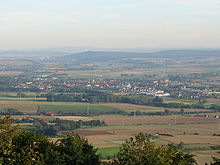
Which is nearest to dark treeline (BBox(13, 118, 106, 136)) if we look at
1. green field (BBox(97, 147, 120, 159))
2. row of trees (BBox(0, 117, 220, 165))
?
green field (BBox(97, 147, 120, 159))

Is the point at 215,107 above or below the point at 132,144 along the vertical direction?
below

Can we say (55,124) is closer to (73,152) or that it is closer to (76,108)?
(76,108)

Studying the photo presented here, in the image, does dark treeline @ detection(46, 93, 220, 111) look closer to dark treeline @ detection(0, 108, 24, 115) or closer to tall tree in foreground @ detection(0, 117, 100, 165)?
dark treeline @ detection(0, 108, 24, 115)

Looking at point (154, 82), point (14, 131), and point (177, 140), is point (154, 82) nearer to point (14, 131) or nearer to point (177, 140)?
point (177, 140)

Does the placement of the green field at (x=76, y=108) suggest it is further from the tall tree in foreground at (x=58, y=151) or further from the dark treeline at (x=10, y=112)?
the tall tree in foreground at (x=58, y=151)

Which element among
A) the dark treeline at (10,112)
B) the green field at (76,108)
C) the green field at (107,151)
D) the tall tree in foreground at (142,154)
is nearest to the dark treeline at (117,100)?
the green field at (76,108)

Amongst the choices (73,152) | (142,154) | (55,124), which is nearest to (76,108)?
(55,124)

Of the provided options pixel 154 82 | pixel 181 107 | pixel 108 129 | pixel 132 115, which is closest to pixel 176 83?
pixel 154 82

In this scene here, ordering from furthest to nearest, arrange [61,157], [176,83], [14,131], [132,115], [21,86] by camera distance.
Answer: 1. [176,83]
2. [21,86]
3. [132,115]
4. [61,157]
5. [14,131]

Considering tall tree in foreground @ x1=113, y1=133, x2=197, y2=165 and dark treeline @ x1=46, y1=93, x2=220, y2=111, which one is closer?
tall tree in foreground @ x1=113, y1=133, x2=197, y2=165
